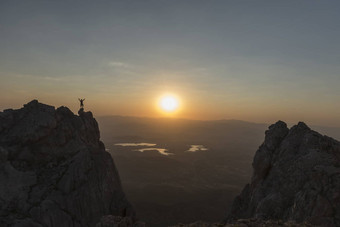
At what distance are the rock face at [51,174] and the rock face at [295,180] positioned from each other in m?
23.5

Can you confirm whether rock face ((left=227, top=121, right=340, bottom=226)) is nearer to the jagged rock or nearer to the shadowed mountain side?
the jagged rock

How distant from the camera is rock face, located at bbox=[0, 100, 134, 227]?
40.6 m

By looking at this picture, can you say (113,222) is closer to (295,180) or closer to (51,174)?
(51,174)

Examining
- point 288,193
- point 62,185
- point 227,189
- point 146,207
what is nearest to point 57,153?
point 62,185

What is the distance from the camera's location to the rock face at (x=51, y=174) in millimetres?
40562

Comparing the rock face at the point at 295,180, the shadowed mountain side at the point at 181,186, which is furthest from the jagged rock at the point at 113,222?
the shadowed mountain side at the point at 181,186

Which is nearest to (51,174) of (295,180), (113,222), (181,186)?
(113,222)

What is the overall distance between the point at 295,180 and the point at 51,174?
4032 centimetres

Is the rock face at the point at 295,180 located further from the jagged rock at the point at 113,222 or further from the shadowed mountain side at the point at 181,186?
the shadowed mountain side at the point at 181,186

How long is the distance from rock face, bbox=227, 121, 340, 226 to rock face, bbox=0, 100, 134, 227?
77.1ft

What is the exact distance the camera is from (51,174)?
46094 millimetres

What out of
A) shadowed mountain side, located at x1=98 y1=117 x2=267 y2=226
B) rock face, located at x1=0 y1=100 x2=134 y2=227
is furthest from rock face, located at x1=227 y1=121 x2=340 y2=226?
shadowed mountain side, located at x1=98 y1=117 x2=267 y2=226

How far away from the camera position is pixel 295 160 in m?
39.7

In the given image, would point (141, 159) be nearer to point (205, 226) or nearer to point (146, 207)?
point (146, 207)
